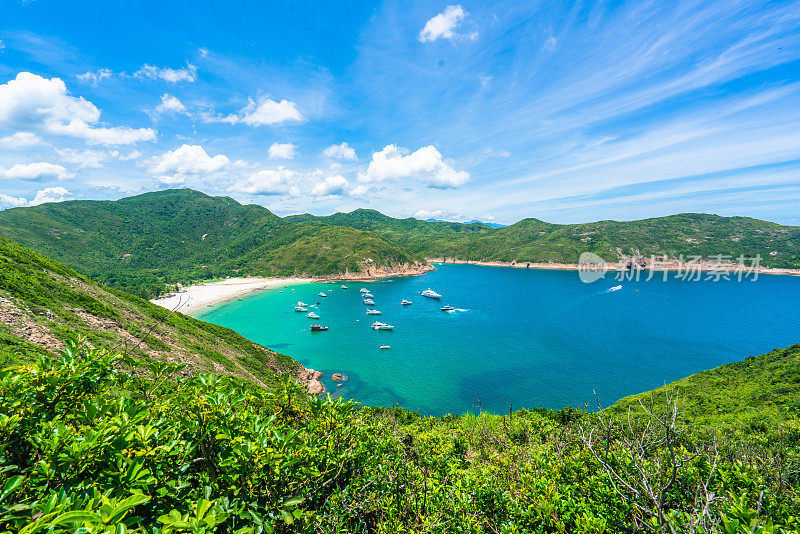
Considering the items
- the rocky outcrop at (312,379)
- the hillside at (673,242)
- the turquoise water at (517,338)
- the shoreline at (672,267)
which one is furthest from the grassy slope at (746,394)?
the hillside at (673,242)

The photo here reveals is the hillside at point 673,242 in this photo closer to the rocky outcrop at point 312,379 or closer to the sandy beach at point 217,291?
the sandy beach at point 217,291

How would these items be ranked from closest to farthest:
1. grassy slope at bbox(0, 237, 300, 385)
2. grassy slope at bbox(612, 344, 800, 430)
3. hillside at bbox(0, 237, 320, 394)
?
hillside at bbox(0, 237, 320, 394)
grassy slope at bbox(0, 237, 300, 385)
grassy slope at bbox(612, 344, 800, 430)

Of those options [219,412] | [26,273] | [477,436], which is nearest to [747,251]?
[477,436]

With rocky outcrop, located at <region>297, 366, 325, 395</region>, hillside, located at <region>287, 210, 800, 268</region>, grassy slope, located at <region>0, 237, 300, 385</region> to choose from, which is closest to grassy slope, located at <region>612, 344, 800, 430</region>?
rocky outcrop, located at <region>297, 366, 325, 395</region>

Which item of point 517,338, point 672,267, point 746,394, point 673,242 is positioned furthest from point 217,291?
point 673,242

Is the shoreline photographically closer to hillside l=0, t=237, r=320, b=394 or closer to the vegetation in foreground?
hillside l=0, t=237, r=320, b=394

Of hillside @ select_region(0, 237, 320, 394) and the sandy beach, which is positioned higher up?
hillside @ select_region(0, 237, 320, 394)

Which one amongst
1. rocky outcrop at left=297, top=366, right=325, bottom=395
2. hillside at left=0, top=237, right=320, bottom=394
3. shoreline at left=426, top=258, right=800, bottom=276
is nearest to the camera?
hillside at left=0, top=237, right=320, bottom=394
